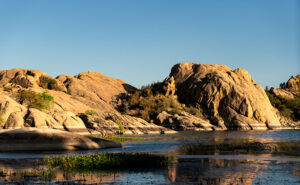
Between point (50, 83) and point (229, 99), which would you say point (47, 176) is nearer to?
point (50, 83)

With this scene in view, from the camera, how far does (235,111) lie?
98.0 meters

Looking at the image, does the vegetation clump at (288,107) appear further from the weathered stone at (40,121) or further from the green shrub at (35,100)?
the weathered stone at (40,121)

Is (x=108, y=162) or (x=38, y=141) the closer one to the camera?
(x=108, y=162)

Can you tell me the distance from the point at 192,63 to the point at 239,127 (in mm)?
34596

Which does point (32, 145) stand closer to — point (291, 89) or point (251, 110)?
point (251, 110)

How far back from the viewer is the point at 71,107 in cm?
7012

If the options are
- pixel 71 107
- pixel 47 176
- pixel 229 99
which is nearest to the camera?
pixel 47 176

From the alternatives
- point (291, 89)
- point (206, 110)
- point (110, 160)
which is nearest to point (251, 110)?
point (206, 110)

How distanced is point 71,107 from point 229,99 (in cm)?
4620

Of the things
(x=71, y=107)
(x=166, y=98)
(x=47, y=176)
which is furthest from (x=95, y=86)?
(x=47, y=176)

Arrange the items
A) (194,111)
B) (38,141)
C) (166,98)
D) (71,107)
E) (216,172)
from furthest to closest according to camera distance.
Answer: (166,98)
(194,111)
(71,107)
(38,141)
(216,172)

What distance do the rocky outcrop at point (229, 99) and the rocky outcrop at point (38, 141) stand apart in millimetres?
67569

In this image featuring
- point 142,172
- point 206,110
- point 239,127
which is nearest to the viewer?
point 142,172

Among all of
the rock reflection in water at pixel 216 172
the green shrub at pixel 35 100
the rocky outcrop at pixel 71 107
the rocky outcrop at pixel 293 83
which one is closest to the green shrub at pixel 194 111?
the rocky outcrop at pixel 71 107
